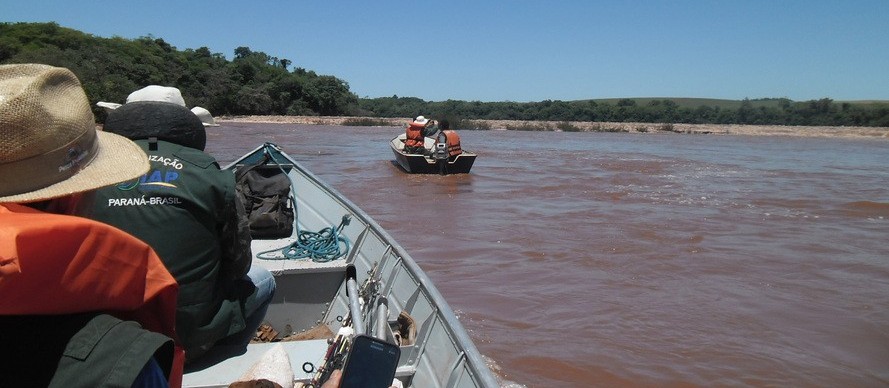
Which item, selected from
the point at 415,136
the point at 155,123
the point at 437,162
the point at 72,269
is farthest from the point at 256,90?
the point at 72,269

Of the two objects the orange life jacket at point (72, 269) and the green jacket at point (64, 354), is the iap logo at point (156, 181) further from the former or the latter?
the green jacket at point (64, 354)

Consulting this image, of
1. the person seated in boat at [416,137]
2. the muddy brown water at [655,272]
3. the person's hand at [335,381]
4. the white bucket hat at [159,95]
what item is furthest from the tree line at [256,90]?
the person's hand at [335,381]

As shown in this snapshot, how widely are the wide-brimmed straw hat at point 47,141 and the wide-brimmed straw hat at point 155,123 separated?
3.90 feet

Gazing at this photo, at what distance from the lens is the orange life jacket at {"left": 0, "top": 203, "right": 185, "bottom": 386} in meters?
0.96

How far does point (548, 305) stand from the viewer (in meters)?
6.17

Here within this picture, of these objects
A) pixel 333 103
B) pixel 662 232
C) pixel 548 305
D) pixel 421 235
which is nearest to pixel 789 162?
pixel 662 232

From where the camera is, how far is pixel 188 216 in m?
2.18

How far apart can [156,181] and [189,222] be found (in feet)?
0.55

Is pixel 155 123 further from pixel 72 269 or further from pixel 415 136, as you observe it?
pixel 415 136

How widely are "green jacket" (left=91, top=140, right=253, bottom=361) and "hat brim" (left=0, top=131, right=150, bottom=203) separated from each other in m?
0.81

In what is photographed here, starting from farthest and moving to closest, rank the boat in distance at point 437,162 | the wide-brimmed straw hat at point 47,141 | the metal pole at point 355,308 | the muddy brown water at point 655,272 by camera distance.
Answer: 1. the boat in distance at point 437,162
2. the muddy brown water at point 655,272
3. the metal pole at point 355,308
4. the wide-brimmed straw hat at point 47,141

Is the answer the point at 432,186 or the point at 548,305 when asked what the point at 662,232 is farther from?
the point at 432,186

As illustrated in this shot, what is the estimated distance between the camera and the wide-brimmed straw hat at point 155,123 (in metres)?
2.39

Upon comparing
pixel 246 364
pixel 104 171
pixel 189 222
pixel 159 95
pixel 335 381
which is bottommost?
pixel 246 364
